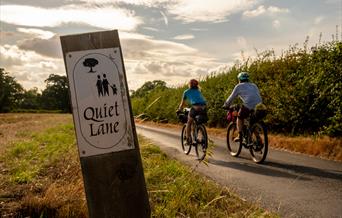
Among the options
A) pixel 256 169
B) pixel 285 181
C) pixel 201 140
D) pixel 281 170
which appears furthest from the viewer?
pixel 201 140

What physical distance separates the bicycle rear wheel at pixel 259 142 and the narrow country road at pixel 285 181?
0.18m

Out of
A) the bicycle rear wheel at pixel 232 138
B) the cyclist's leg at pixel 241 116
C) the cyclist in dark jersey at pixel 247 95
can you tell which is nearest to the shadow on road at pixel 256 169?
the cyclist's leg at pixel 241 116

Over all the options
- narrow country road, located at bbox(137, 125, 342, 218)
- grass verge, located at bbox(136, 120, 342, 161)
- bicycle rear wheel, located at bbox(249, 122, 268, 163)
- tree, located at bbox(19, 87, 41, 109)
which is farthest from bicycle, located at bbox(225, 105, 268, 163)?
tree, located at bbox(19, 87, 41, 109)

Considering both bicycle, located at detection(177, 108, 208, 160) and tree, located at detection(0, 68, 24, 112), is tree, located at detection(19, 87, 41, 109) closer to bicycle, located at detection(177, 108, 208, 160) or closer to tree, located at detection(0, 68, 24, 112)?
tree, located at detection(0, 68, 24, 112)

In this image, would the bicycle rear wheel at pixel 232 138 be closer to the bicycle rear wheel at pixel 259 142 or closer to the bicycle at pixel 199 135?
the bicycle at pixel 199 135

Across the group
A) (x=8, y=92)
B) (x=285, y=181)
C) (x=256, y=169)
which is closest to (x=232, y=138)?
(x=256, y=169)

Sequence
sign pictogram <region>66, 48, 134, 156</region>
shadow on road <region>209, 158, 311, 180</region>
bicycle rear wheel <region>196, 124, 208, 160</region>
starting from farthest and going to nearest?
bicycle rear wheel <region>196, 124, 208, 160</region> → shadow on road <region>209, 158, 311, 180</region> → sign pictogram <region>66, 48, 134, 156</region>

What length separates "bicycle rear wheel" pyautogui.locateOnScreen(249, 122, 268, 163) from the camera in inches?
385

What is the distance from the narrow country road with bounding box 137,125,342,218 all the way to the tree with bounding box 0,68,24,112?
9957cm

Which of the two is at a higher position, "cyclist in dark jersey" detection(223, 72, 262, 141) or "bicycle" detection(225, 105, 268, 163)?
"cyclist in dark jersey" detection(223, 72, 262, 141)

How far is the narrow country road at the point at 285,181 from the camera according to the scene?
5918mm

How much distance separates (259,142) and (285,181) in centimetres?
239

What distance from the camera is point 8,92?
110000 millimetres

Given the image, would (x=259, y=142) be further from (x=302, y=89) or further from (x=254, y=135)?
(x=302, y=89)
